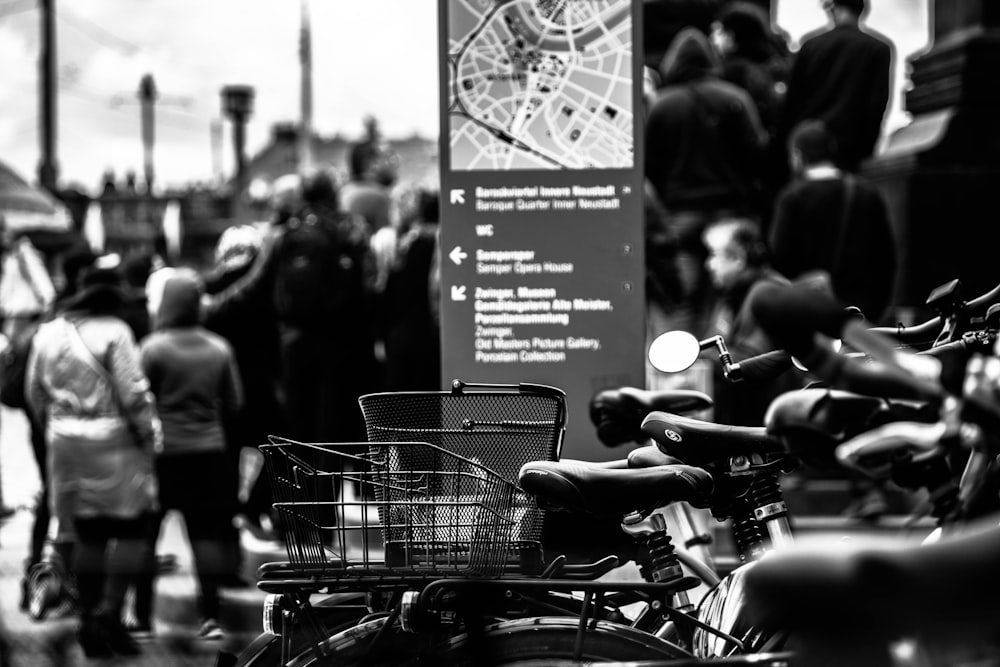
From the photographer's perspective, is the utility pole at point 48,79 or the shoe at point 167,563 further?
the utility pole at point 48,79

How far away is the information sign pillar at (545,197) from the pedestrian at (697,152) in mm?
3596

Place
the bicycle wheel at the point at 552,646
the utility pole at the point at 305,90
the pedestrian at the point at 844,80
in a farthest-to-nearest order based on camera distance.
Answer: the utility pole at the point at 305,90 → the pedestrian at the point at 844,80 → the bicycle wheel at the point at 552,646

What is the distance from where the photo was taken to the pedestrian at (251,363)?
349 inches

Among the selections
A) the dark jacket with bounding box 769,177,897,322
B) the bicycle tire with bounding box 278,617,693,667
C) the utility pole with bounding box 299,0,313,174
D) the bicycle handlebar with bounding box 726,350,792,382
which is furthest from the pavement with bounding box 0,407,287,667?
the utility pole with bounding box 299,0,313,174

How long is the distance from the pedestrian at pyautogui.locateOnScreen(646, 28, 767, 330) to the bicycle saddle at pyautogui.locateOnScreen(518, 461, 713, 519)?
18.0 ft

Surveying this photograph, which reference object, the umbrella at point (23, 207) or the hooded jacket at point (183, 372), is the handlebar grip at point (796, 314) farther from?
the umbrella at point (23, 207)

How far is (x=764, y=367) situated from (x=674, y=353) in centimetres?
27

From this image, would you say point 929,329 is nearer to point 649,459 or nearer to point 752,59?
point 649,459

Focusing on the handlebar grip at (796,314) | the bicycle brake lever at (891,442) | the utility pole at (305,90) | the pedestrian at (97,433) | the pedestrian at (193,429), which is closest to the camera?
the handlebar grip at (796,314)

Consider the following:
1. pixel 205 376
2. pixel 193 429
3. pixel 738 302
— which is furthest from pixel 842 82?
pixel 193 429

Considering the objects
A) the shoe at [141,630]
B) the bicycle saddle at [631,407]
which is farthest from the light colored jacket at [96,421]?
the bicycle saddle at [631,407]

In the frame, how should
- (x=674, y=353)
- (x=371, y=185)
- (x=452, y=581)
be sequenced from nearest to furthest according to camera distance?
(x=452, y=581) < (x=674, y=353) < (x=371, y=185)

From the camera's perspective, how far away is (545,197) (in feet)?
16.8

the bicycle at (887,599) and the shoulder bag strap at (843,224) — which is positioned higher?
the shoulder bag strap at (843,224)
